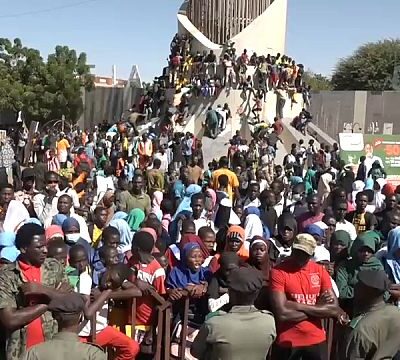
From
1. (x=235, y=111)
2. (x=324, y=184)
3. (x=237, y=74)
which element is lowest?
(x=324, y=184)

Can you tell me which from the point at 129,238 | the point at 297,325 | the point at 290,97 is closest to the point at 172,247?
the point at 129,238

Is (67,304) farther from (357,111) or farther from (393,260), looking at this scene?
(357,111)

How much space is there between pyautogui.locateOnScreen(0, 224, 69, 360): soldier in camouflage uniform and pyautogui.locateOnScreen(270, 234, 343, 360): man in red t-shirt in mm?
1322

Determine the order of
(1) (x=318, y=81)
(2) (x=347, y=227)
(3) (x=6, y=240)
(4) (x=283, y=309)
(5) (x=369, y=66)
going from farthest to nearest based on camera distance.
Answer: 1. (1) (x=318, y=81)
2. (5) (x=369, y=66)
3. (2) (x=347, y=227)
4. (3) (x=6, y=240)
5. (4) (x=283, y=309)

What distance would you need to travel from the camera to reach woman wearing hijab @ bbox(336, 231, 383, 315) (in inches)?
189

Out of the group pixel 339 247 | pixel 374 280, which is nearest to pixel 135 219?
pixel 339 247

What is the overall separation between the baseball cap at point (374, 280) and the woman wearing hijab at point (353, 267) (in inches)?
44.6

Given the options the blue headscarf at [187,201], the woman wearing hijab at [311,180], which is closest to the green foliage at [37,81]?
the woman wearing hijab at [311,180]

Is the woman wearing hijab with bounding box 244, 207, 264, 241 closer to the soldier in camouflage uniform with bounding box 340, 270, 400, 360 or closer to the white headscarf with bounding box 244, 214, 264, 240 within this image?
the white headscarf with bounding box 244, 214, 264, 240

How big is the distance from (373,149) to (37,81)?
707 inches

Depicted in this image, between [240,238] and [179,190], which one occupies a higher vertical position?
[179,190]

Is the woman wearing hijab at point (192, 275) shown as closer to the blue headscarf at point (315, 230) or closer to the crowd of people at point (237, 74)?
the blue headscarf at point (315, 230)

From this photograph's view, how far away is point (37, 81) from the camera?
90.6ft

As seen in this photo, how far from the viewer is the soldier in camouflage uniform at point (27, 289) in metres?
3.47
